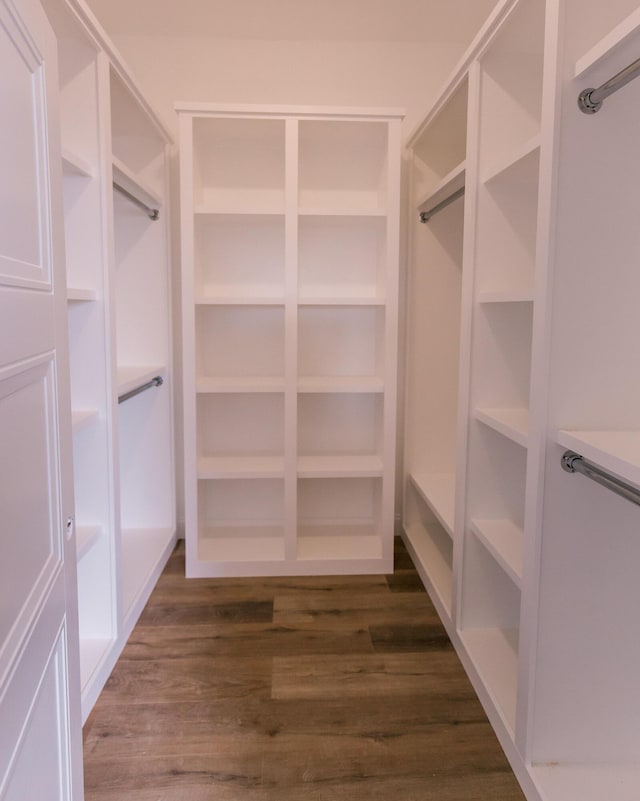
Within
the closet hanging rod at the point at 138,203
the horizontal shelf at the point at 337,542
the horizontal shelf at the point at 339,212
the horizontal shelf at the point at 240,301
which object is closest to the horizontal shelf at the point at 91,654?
the horizontal shelf at the point at 337,542

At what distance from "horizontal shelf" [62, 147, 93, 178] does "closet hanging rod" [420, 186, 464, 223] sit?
1.37 m

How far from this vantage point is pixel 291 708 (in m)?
1.73

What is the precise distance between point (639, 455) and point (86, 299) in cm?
157

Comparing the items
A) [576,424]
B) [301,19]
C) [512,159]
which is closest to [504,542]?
[576,424]

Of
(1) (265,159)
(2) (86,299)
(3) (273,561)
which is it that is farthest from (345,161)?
(3) (273,561)

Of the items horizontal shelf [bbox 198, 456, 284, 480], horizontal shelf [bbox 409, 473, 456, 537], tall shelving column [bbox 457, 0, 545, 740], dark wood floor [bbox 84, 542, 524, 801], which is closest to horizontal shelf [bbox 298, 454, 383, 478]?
horizontal shelf [bbox 198, 456, 284, 480]

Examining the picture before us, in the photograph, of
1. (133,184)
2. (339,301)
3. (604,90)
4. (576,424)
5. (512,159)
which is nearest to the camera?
(604,90)

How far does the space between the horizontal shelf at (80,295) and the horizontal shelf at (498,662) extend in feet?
5.58

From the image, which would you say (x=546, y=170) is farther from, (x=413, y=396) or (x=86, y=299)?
(x=413, y=396)

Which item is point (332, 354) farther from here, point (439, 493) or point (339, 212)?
point (439, 493)

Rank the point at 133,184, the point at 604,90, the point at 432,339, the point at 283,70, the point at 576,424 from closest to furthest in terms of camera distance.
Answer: the point at 604,90
the point at 576,424
the point at 133,184
the point at 283,70
the point at 432,339

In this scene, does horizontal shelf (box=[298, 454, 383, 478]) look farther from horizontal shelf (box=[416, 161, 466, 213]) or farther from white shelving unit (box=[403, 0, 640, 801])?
horizontal shelf (box=[416, 161, 466, 213])

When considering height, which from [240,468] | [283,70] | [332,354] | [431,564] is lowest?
[431,564]

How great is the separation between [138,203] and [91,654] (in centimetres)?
176
